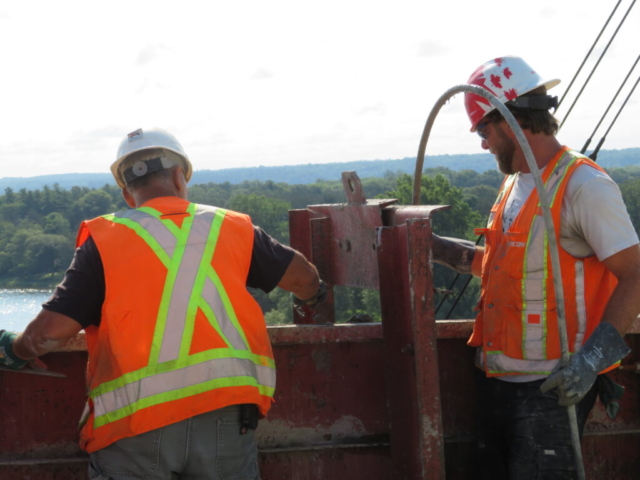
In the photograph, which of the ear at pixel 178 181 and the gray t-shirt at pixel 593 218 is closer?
the gray t-shirt at pixel 593 218

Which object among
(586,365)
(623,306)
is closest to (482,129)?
(623,306)

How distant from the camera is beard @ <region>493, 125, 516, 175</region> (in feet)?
11.0

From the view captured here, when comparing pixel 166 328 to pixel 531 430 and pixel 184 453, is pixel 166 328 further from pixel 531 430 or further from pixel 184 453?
pixel 531 430

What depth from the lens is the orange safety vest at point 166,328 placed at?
2.67 m

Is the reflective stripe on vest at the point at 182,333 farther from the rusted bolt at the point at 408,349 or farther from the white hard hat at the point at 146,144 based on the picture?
the rusted bolt at the point at 408,349

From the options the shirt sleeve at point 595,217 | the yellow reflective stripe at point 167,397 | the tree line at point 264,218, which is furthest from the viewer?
the tree line at point 264,218

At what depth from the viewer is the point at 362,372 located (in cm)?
368

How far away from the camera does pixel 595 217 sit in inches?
114

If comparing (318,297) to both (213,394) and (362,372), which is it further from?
(213,394)

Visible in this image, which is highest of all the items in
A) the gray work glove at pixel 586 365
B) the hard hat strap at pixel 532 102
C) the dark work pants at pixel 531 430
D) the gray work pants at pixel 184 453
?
the hard hat strap at pixel 532 102

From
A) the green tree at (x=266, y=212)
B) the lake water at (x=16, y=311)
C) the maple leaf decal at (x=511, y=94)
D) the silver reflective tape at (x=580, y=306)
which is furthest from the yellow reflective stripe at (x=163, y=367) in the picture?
the green tree at (x=266, y=212)

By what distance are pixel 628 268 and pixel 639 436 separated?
52.5 inches

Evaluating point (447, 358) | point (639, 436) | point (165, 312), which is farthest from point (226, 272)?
point (639, 436)

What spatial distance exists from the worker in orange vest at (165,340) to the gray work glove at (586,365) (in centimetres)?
107
